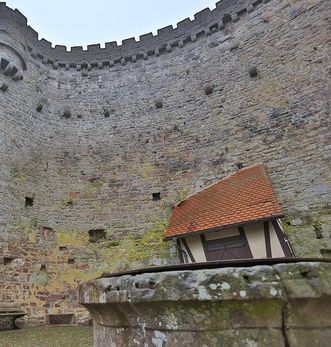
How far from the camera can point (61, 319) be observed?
740cm

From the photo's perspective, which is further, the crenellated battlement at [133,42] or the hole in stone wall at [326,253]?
the crenellated battlement at [133,42]

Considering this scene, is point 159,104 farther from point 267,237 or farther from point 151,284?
point 151,284

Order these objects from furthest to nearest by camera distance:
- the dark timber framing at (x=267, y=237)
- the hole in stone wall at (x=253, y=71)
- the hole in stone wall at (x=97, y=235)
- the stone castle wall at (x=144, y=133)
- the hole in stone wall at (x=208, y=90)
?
1. the hole in stone wall at (x=208, y=90)
2. the hole in stone wall at (x=253, y=71)
3. the hole in stone wall at (x=97, y=235)
4. the stone castle wall at (x=144, y=133)
5. the dark timber framing at (x=267, y=237)

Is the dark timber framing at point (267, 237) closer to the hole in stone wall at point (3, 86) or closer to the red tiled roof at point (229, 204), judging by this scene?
the red tiled roof at point (229, 204)

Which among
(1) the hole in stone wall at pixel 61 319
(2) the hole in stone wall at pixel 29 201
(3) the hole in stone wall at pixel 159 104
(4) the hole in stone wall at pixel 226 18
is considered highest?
(4) the hole in stone wall at pixel 226 18

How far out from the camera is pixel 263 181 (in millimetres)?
6898

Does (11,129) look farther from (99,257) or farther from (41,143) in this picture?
(99,257)

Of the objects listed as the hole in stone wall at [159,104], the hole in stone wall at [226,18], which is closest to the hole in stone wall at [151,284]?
the hole in stone wall at [159,104]

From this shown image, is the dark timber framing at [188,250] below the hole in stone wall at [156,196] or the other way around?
below

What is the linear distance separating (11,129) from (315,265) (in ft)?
31.3

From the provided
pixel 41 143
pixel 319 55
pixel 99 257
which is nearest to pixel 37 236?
pixel 99 257

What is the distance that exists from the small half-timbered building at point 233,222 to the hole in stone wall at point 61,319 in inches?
133

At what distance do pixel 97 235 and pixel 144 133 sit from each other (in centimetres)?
383

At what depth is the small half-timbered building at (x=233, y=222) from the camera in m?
5.86
